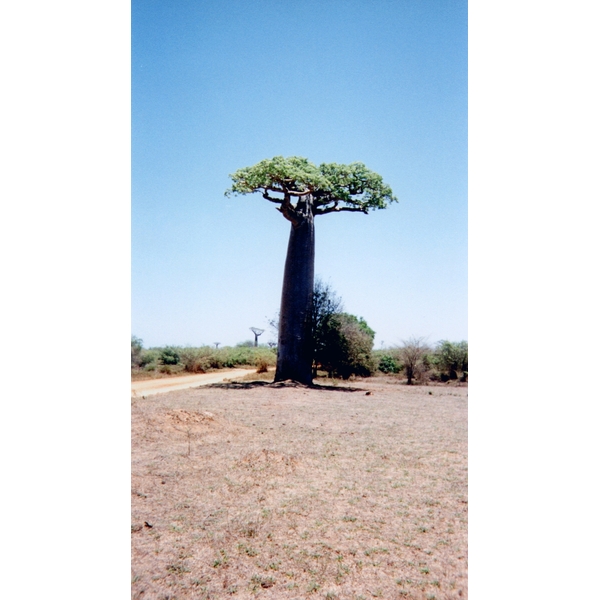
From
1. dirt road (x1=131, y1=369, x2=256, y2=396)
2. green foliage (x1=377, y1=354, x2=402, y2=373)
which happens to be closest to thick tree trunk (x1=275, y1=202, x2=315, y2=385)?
dirt road (x1=131, y1=369, x2=256, y2=396)

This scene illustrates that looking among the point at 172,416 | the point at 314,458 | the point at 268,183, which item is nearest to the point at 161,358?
the point at 268,183

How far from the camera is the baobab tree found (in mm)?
8031

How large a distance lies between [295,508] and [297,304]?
6.21m

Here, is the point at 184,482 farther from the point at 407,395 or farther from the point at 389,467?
the point at 407,395

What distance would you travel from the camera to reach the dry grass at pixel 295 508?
5.66 feet

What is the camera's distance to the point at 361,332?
9.16 m

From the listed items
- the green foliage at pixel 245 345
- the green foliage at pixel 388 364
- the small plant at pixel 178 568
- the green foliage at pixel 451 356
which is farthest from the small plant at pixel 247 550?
the green foliage at pixel 245 345

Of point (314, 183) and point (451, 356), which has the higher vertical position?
point (314, 183)

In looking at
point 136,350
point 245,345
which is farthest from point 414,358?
point 245,345

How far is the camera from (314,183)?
7918 millimetres

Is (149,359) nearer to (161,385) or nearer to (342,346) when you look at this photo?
(161,385)

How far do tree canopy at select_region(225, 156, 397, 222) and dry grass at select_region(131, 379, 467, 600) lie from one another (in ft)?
15.2

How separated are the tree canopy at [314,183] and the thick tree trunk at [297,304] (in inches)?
15.9
